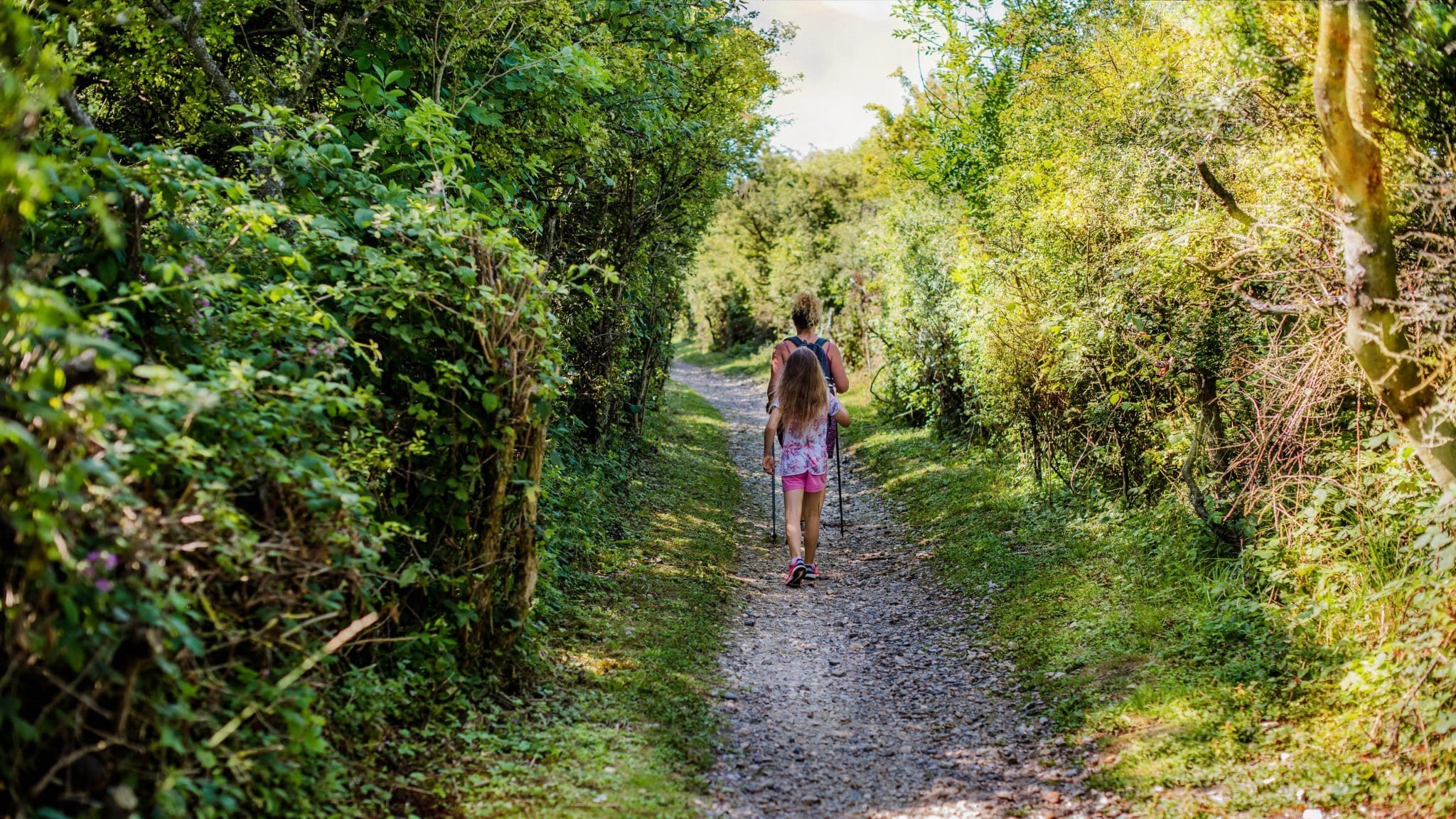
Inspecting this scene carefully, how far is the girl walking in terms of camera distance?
850cm

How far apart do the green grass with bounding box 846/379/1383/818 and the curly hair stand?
2761 mm

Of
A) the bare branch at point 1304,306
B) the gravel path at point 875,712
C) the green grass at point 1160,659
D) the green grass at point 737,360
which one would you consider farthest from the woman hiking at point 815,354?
the green grass at point 737,360

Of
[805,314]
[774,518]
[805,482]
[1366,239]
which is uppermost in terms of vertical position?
[1366,239]

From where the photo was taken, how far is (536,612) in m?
6.21

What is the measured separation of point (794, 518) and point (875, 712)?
2859mm

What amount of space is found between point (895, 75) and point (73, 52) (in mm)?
19292

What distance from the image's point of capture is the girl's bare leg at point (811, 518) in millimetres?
8641

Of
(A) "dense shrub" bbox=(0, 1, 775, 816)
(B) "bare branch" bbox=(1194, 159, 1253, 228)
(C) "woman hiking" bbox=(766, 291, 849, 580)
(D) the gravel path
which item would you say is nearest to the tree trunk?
(B) "bare branch" bbox=(1194, 159, 1253, 228)

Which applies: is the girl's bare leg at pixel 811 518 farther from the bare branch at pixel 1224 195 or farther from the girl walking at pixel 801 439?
the bare branch at pixel 1224 195

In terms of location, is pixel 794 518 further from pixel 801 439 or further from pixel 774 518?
pixel 774 518

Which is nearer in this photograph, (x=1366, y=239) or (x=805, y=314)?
(x=1366, y=239)

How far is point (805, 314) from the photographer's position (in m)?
8.91

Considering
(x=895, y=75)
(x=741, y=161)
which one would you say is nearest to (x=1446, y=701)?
(x=741, y=161)

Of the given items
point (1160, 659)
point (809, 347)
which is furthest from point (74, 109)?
point (1160, 659)
